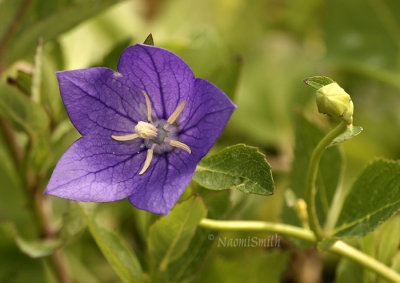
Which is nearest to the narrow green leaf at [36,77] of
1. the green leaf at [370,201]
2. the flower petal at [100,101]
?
the flower petal at [100,101]

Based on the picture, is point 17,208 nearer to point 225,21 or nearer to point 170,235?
point 170,235

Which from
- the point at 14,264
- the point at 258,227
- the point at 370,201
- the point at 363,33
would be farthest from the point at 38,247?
the point at 363,33

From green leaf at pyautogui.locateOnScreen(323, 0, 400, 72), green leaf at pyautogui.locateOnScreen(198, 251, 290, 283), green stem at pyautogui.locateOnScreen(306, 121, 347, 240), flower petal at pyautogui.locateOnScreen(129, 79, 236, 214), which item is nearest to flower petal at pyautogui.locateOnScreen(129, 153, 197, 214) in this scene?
flower petal at pyautogui.locateOnScreen(129, 79, 236, 214)

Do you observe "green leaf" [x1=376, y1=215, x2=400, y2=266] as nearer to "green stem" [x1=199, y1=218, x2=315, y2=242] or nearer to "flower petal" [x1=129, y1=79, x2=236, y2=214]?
"green stem" [x1=199, y1=218, x2=315, y2=242]

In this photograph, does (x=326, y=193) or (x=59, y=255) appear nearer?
(x=326, y=193)

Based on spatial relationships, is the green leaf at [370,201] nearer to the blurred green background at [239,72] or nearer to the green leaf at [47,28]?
the blurred green background at [239,72]

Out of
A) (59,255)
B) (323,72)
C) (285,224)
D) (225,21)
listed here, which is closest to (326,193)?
(285,224)
